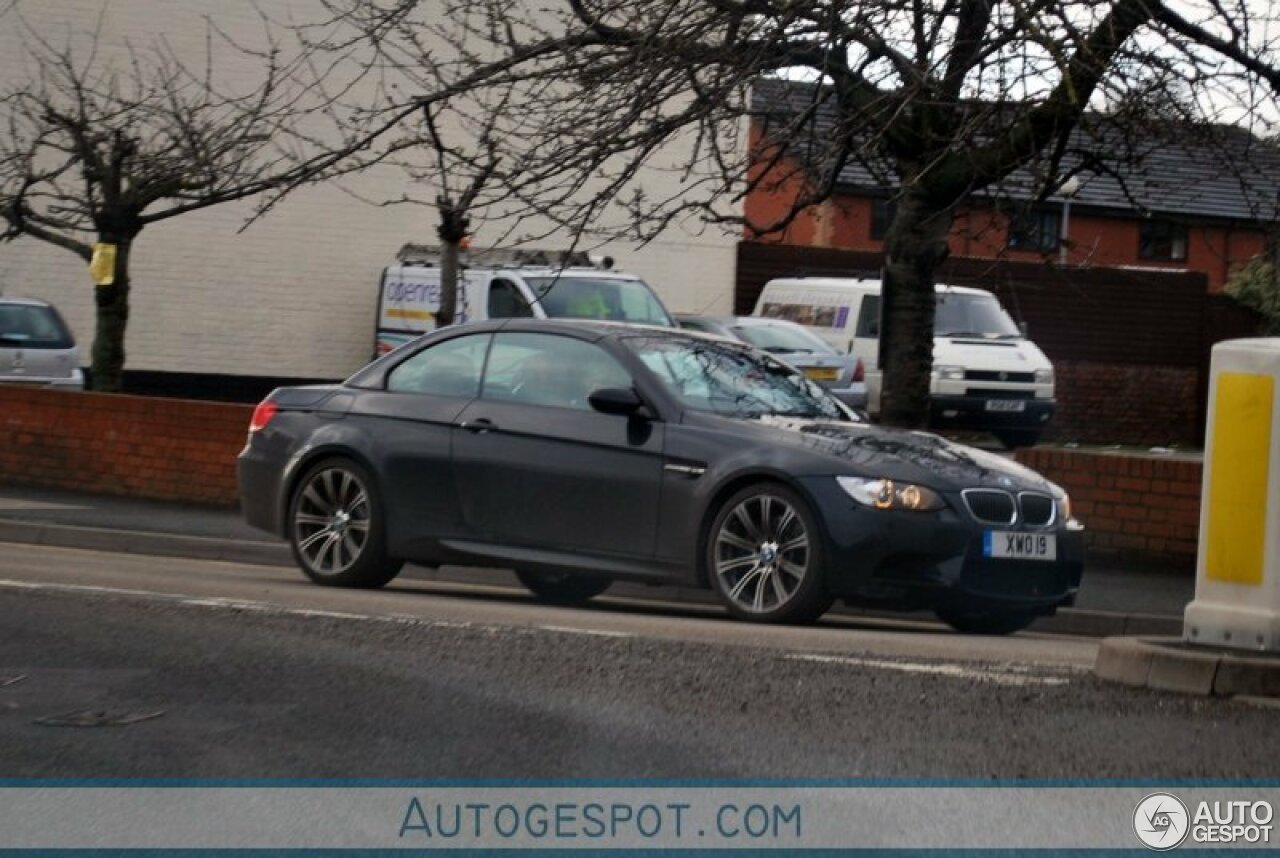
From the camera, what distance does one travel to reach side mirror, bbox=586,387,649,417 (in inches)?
420

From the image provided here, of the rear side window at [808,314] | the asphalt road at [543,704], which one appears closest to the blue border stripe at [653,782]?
the asphalt road at [543,704]

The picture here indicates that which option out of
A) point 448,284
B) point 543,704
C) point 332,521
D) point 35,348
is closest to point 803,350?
point 448,284

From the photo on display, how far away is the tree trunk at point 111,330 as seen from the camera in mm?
20953

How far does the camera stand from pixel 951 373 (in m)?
26.3

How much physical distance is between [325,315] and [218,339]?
1.72 metres

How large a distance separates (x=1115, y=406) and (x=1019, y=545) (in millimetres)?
24016

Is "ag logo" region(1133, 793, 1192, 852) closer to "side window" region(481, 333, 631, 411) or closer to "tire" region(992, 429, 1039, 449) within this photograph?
"side window" region(481, 333, 631, 411)

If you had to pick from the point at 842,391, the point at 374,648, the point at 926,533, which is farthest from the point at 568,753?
the point at 842,391

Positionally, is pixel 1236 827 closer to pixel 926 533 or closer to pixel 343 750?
pixel 343 750

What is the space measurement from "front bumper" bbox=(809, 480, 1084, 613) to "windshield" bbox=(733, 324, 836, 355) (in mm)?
14994

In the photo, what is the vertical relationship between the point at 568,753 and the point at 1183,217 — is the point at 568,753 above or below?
below

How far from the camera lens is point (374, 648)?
7.82 metres

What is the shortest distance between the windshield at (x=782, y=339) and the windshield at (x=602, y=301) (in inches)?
73.1

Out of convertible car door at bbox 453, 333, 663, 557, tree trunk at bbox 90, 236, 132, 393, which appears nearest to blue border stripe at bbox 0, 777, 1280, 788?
convertible car door at bbox 453, 333, 663, 557
